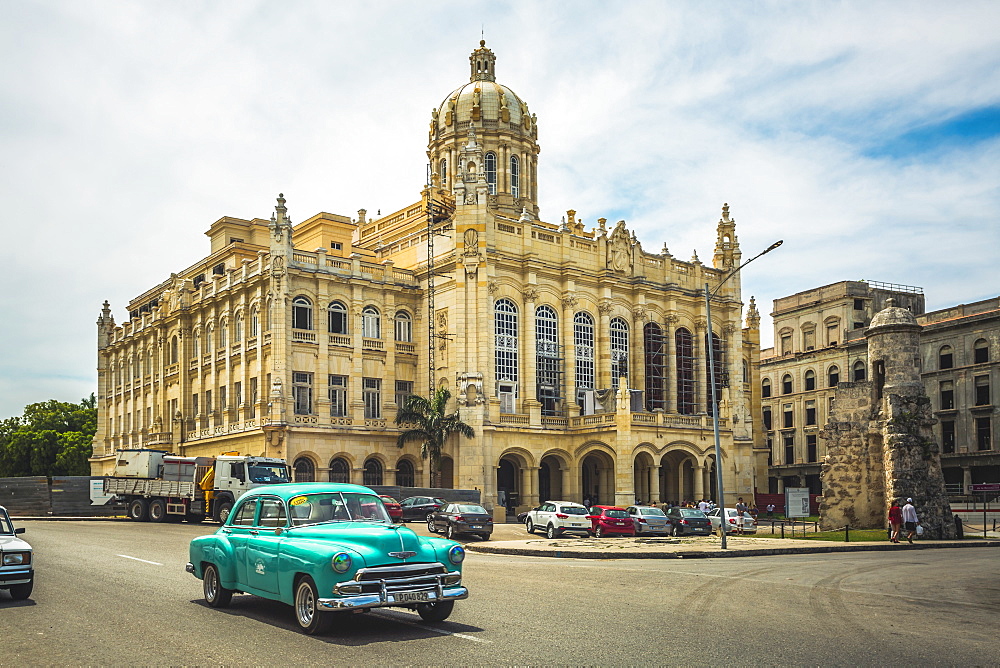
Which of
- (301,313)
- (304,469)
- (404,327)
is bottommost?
(304,469)

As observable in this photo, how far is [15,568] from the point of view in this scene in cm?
1505

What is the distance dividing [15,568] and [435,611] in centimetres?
671

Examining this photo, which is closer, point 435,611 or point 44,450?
point 435,611

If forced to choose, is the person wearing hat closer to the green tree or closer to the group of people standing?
the group of people standing

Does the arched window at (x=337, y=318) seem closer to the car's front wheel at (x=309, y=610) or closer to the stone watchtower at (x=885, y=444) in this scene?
the stone watchtower at (x=885, y=444)

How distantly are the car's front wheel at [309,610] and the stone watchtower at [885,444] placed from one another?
30295mm

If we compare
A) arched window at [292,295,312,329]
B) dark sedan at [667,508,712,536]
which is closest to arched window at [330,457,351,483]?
arched window at [292,295,312,329]

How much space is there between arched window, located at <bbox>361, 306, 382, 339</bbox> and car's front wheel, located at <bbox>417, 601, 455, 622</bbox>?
44971 mm

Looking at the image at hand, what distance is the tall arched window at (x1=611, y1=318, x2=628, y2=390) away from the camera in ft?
205

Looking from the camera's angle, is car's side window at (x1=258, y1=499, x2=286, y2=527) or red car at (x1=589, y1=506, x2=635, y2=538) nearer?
car's side window at (x1=258, y1=499, x2=286, y2=527)

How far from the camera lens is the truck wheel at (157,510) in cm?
4391

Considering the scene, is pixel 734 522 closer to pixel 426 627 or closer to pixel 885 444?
pixel 885 444

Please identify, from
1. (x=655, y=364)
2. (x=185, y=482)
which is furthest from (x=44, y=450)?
(x=655, y=364)

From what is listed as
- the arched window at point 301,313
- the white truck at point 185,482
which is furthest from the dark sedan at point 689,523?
the arched window at point 301,313
